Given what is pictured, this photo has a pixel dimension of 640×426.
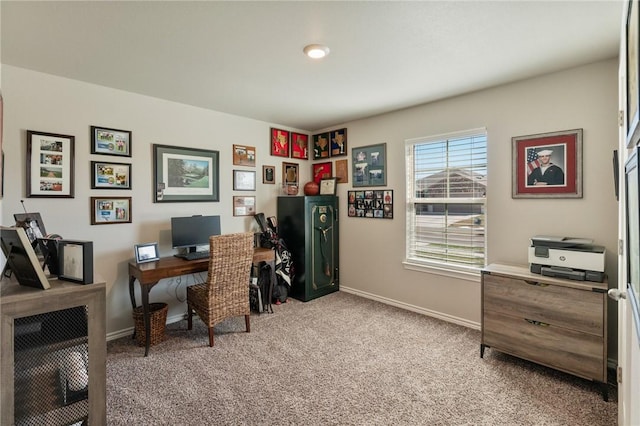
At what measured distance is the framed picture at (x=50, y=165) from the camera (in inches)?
99.6

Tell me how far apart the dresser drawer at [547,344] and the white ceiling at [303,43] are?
2.08m

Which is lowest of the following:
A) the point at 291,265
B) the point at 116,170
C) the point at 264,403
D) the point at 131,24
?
the point at 264,403

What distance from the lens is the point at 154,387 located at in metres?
2.19

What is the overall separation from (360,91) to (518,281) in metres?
2.25

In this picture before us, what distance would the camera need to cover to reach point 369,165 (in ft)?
13.4

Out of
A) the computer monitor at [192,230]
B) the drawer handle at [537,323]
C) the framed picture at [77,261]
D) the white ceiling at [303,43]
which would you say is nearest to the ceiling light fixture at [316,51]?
the white ceiling at [303,43]

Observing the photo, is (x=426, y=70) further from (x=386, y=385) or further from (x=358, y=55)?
(x=386, y=385)

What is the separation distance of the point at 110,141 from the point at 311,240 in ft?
8.25

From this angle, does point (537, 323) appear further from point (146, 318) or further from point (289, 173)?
point (289, 173)

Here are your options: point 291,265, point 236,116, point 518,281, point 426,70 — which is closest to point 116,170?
point 236,116

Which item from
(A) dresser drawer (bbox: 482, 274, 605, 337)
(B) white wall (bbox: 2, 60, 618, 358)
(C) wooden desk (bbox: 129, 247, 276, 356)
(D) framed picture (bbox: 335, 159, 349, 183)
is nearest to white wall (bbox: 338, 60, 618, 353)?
(B) white wall (bbox: 2, 60, 618, 358)

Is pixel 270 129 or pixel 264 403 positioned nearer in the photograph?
pixel 264 403

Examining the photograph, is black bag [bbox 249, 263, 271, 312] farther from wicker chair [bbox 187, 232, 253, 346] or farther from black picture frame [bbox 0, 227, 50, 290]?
black picture frame [bbox 0, 227, 50, 290]

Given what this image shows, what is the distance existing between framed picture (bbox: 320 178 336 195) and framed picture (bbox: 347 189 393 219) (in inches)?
10.2
